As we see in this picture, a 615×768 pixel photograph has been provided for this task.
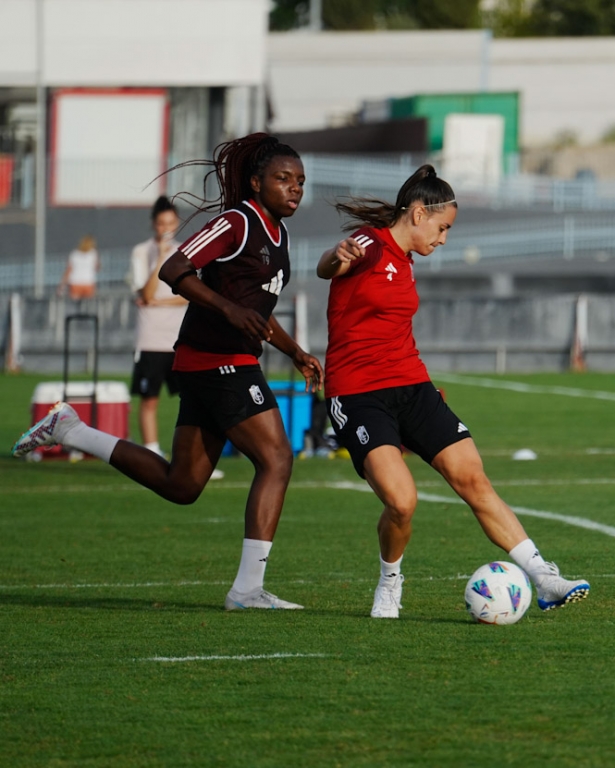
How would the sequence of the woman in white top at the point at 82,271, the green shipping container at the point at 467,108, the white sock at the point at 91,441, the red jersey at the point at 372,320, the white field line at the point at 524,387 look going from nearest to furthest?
1. the red jersey at the point at 372,320
2. the white sock at the point at 91,441
3. the white field line at the point at 524,387
4. the woman in white top at the point at 82,271
5. the green shipping container at the point at 467,108

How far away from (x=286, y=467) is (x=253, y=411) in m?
0.32

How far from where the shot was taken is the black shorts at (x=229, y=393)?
7.13 metres

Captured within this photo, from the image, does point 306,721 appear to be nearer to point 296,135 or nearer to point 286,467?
point 286,467

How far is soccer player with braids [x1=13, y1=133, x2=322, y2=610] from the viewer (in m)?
7.06

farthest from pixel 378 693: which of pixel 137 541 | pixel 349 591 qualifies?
pixel 137 541

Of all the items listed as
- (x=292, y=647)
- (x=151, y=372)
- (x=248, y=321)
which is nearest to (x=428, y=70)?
(x=151, y=372)

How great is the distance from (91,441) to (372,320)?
1.76 meters

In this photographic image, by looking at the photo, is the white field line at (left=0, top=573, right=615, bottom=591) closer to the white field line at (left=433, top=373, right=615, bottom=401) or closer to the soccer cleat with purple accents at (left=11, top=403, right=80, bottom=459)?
the soccer cleat with purple accents at (left=11, top=403, right=80, bottom=459)

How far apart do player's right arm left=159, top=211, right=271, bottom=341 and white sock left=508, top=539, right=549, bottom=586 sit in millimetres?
1493

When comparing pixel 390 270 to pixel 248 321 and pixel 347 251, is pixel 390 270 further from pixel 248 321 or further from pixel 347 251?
pixel 248 321

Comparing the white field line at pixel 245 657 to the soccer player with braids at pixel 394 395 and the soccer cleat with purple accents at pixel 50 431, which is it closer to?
the soccer player with braids at pixel 394 395

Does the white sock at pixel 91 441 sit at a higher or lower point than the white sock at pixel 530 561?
higher

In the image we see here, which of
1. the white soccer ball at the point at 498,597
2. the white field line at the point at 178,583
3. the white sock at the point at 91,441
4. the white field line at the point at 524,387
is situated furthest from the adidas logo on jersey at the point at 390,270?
the white field line at the point at 524,387

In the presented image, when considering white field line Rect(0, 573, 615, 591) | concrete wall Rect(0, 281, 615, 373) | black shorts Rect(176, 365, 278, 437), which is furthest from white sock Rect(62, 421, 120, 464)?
concrete wall Rect(0, 281, 615, 373)
